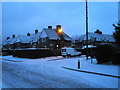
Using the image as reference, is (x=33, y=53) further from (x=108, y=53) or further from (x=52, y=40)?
(x=52, y=40)

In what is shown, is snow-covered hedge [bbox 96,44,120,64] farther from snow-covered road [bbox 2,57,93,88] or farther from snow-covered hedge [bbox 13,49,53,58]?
snow-covered hedge [bbox 13,49,53,58]

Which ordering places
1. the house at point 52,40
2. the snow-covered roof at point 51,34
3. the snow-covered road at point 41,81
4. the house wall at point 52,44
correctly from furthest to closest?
1. the snow-covered roof at point 51,34
2. the house at point 52,40
3. the house wall at point 52,44
4. the snow-covered road at point 41,81

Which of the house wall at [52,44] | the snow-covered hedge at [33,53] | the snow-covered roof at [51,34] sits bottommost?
the snow-covered hedge at [33,53]

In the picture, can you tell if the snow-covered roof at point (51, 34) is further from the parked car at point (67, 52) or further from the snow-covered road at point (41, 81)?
the snow-covered road at point (41, 81)

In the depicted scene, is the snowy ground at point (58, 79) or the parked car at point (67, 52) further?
the parked car at point (67, 52)

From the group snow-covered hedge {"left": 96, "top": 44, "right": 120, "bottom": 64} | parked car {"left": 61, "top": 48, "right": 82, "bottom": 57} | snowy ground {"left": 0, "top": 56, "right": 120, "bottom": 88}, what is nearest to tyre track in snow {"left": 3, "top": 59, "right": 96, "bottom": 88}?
snowy ground {"left": 0, "top": 56, "right": 120, "bottom": 88}

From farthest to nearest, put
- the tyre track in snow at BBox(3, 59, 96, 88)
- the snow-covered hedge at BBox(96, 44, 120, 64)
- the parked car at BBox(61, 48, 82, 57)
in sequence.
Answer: the parked car at BBox(61, 48, 82, 57), the snow-covered hedge at BBox(96, 44, 120, 64), the tyre track in snow at BBox(3, 59, 96, 88)

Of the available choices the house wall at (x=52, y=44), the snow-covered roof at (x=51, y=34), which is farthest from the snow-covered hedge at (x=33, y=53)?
the snow-covered roof at (x=51, y=34)

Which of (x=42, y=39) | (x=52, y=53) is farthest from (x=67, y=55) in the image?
(x=42, y=39)

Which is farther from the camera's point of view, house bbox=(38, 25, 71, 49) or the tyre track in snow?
house bbox=(38, 25, 71, 49)

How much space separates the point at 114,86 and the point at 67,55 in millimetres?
22505

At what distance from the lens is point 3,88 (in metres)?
6.61

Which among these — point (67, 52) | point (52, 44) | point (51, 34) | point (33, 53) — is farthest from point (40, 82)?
point (51, 34)

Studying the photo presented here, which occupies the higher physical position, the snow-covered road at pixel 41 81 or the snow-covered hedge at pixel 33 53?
the snow-covered hedge at pixel 33 53
